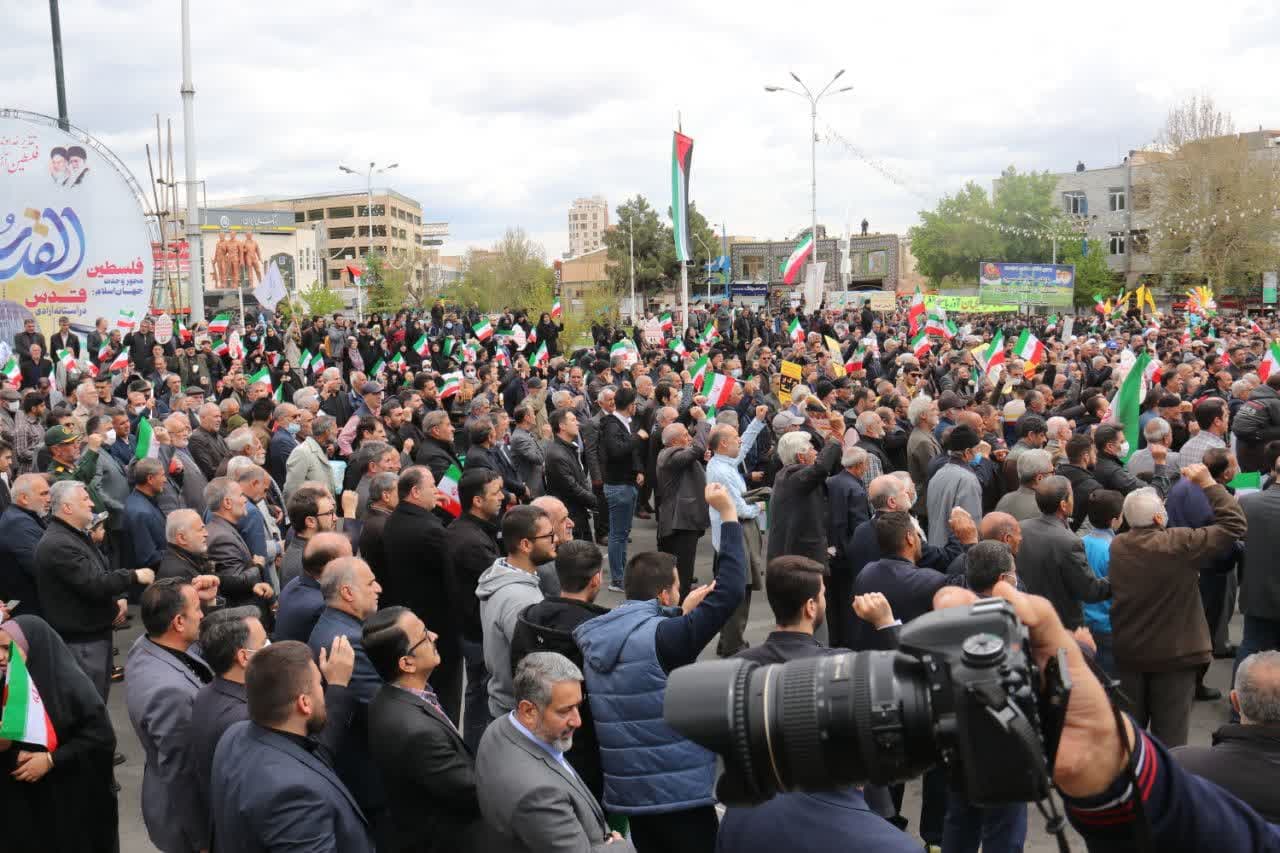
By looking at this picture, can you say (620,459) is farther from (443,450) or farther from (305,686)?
(305,686)

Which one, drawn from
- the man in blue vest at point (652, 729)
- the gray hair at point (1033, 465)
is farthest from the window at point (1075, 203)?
the man in blue vest at point (652, 729)

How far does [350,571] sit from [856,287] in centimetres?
8420

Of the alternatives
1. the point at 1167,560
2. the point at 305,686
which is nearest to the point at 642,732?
the point at 305,686

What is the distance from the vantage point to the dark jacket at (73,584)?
6.09 m

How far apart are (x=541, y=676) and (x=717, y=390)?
9441 millimetres

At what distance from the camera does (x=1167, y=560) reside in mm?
5812

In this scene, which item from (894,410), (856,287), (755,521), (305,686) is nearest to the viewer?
(305,686)

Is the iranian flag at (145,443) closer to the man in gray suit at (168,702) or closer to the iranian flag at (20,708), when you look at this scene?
the man in gray suit at (168,702)

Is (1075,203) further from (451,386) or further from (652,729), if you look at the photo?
(652,729)

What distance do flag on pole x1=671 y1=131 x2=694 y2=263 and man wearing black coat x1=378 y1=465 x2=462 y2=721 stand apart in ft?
53.3

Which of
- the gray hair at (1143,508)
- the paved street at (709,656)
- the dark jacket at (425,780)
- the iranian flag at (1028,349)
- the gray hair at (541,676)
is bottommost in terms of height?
the paved street at (709,656)

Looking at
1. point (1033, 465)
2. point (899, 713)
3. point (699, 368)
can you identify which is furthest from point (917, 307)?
point (899, 713)

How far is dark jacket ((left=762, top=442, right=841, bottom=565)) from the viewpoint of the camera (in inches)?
299

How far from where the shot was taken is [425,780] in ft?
12.6
